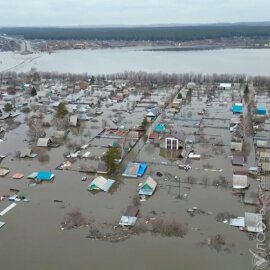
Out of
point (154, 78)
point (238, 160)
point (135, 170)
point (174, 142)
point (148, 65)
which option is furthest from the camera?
point (148, 65)

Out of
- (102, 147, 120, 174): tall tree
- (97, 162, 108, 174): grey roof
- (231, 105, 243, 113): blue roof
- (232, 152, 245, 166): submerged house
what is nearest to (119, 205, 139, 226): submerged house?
(102, 147, 120, 174): tall tree

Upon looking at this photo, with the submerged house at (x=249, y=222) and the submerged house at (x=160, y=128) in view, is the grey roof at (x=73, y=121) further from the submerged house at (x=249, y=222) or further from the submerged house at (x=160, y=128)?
the submerged house at (x=249, y=222)

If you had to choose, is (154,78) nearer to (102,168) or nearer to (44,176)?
(102,168)

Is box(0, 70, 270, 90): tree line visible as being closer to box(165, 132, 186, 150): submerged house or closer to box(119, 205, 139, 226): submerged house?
box(165, 132, 186, 150): submerged house

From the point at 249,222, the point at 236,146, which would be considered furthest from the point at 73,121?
the point at 249,222

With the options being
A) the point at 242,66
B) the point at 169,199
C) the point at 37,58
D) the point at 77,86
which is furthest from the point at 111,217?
the point at 37,58

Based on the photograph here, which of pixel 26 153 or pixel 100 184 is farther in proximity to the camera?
pixel 26 153

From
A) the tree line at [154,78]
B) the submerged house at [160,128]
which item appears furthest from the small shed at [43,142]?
the tree line at [154,78]
